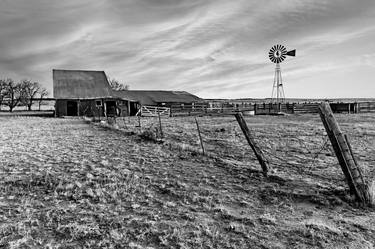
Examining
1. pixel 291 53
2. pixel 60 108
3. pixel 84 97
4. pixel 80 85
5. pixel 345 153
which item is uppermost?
pixel 291 53

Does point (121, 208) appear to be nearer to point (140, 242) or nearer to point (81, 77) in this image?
point (140, 242)

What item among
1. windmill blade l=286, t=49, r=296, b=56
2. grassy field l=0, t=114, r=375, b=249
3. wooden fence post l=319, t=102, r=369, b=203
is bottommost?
grassy field l=0, t=114, r=375, b=249


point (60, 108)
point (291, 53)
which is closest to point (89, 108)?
point (60, 108)

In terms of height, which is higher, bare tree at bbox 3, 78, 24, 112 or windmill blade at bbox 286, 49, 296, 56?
windmill blade at bbox 286, 49, 296, 56

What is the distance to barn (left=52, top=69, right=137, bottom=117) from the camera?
108 feet

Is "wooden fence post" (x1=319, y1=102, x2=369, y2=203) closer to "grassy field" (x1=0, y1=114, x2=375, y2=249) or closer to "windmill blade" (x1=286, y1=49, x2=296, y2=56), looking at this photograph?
"grassy field" (x1=0, y1=114, x2=375, y2=249)

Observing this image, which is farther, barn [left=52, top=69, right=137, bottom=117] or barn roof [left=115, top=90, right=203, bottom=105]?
barn roof [left=115, top=90, right=203, bottom=105]

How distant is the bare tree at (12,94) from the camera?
226ft

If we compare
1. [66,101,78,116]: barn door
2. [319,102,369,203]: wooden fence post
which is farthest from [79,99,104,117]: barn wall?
[319,102,369,203]: wooden fence post

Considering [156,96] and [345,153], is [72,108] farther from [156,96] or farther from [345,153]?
[345,153]

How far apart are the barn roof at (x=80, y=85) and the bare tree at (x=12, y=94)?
4171 cm

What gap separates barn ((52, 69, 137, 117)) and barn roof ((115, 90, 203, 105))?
515cm

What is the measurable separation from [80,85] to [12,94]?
46.3m

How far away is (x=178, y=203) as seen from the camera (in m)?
4.26
